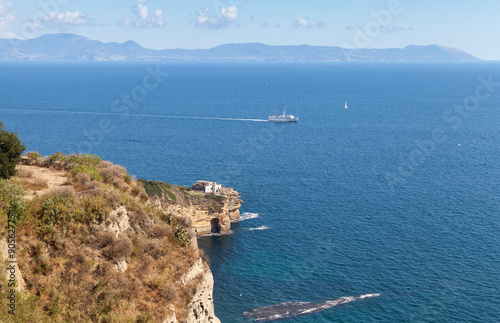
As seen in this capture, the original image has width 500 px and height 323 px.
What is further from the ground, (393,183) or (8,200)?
(8,200)

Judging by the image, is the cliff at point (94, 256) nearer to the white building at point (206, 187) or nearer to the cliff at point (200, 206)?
the cliff at point (200, 206)

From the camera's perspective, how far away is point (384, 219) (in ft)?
284

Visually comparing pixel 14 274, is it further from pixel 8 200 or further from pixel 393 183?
pixel 393 183

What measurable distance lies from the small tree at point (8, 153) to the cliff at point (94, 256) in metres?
1.06

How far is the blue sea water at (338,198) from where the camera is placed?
62.8 meters

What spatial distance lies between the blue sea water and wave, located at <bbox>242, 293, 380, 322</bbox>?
0.98 meters

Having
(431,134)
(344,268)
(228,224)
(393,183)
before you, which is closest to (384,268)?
(344,268)

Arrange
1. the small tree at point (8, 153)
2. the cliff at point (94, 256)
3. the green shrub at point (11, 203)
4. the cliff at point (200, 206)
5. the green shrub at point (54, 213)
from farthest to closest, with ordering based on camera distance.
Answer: the cliff at point (200, 206)
the small tree at point (8, 153)
the green shrub at point (54, 213)
the green shrub at point (11, 203)
the cliff at point (94, 256)

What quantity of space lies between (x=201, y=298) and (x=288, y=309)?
29.2 meters

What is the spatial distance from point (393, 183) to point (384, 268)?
137 ft

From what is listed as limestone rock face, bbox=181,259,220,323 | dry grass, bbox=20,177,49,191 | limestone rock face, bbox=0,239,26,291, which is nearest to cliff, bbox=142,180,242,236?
dry grass, bbox=20,177,49,191

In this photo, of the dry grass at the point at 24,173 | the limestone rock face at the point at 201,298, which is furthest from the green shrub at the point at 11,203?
the limestone rock face at the point at 201,298

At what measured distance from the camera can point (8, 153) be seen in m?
31.2

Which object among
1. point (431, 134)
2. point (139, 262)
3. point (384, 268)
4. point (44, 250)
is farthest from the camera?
point (431, 134)
